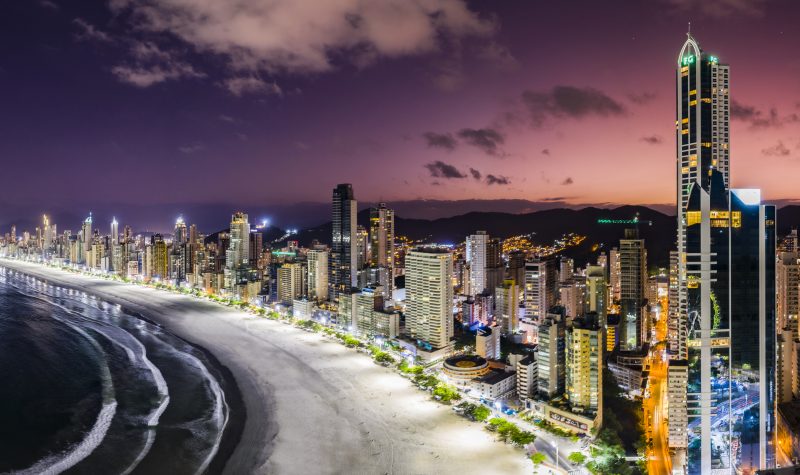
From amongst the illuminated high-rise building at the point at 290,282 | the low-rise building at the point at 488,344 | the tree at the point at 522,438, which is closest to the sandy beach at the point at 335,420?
the tree at the point at 522,438

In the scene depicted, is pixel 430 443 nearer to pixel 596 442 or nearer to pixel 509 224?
pixel 596 442

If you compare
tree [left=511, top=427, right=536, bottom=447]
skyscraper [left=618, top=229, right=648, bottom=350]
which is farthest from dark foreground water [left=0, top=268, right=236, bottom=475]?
skyscraper [left=618, top=229, right=648, bottom=350]

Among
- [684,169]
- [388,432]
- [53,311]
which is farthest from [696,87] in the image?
[53,311]

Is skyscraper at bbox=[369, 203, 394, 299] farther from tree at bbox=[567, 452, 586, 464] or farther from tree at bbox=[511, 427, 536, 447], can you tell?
tree at bbox=[567, 452, 586, 464]

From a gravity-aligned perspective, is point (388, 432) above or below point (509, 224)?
below

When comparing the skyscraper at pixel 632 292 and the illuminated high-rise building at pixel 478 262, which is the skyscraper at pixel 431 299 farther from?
the illuminated high-rise building at pixel 478 262

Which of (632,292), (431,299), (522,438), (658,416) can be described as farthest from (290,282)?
(658,416)
